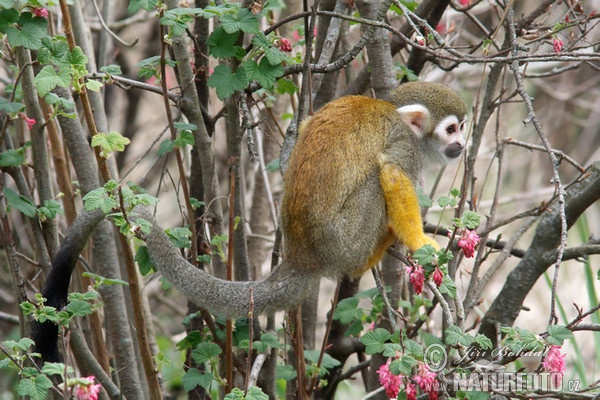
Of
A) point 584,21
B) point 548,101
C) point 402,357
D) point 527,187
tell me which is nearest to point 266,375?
point 402,357

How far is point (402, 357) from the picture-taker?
5.88 feet

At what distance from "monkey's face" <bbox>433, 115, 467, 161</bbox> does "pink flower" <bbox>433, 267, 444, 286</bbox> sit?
1219 millimetres

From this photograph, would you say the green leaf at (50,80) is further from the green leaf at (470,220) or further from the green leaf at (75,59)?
the green leaf at (470,220)

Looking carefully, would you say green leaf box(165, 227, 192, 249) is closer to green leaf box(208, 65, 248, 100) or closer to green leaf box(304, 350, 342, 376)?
green leaf box(208, 65, 248, 100)

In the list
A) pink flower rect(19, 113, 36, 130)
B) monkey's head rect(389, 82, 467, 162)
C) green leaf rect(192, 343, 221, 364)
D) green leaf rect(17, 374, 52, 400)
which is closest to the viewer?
green leaf rect(17, 374, 52, 400)

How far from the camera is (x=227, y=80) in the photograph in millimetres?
2240

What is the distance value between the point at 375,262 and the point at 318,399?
842 mm

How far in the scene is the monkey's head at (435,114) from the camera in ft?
9.59

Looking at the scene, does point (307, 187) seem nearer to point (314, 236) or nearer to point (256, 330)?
point (314, 236)

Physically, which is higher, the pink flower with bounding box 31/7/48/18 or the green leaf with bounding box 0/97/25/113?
the pink flower with bounding box 31/7/48/18

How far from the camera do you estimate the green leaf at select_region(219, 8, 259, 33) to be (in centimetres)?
210

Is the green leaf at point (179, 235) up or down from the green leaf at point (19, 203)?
down

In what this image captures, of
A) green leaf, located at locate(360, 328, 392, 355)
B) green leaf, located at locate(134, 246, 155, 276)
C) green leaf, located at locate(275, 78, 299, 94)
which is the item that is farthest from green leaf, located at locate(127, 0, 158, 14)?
green leaf, located at locate(360, 328, 392, 355)

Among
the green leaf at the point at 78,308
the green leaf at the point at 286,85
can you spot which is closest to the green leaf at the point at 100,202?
the green leaf at the point at 78,308
